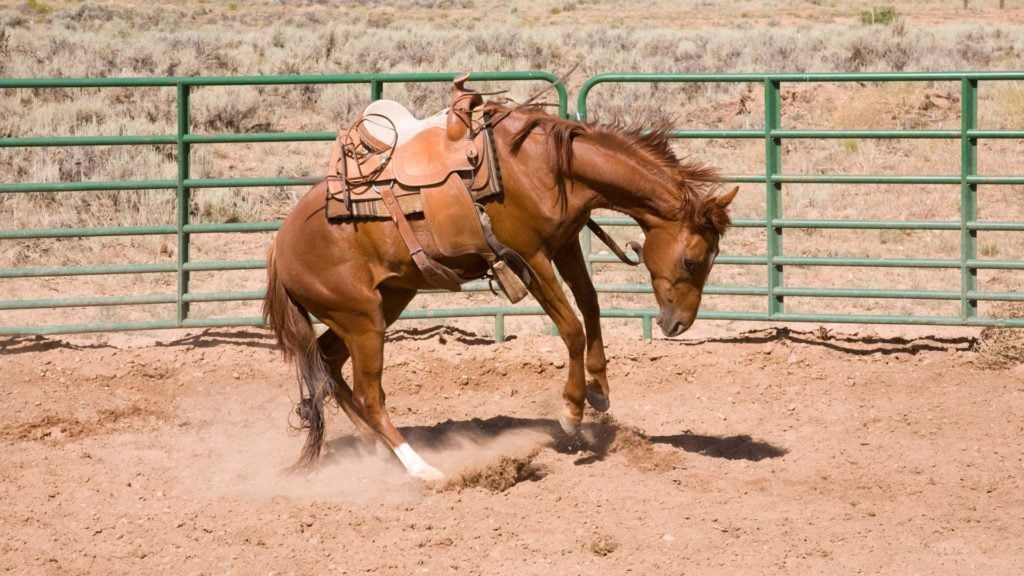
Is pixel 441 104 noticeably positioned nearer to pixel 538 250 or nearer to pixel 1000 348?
pixel 1000 348

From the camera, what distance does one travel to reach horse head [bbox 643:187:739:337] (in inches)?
223

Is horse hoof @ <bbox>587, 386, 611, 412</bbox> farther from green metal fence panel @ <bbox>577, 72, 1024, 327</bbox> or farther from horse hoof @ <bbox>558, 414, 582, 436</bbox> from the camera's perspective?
green metal fence panel @ <bbox>577, 72, 1024, 327</bbox>

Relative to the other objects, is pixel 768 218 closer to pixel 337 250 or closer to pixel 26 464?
pixel 337 250

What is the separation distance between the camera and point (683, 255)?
5727mm

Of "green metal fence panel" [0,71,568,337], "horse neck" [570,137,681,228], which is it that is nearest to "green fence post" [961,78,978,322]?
"green metal fence panel" [0,71,568,337]

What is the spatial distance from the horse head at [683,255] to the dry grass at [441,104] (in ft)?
2.58

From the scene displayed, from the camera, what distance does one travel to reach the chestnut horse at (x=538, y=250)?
576 centimetres

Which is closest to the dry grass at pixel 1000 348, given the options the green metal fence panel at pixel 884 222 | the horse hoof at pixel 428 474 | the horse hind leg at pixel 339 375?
the green metal fence panel at pixel 884 222

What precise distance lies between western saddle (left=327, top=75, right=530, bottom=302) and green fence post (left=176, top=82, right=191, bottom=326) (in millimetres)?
2674

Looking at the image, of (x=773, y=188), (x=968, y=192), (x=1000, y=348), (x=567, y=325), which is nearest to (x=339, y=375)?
(x=567, y=325)

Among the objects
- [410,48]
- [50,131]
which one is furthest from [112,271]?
[410,48]

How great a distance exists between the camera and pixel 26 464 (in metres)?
6.25

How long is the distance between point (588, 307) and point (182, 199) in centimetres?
364

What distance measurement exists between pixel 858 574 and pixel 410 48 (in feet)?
68.4
